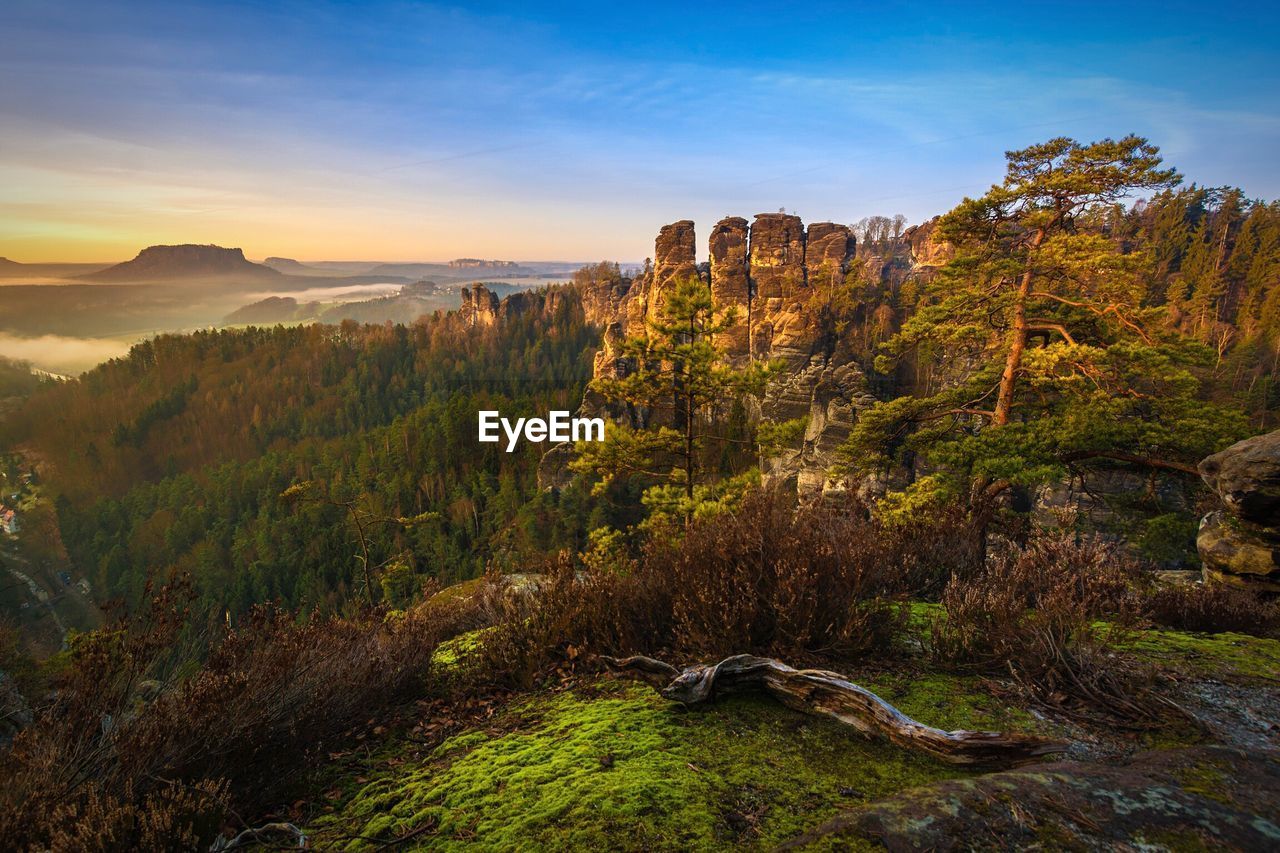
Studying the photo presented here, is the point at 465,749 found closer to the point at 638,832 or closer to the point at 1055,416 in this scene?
the point at 638,832

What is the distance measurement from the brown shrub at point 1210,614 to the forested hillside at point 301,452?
1808 cm

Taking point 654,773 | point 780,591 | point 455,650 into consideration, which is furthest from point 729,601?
point 455,650

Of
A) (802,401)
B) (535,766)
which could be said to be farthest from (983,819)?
(802,401)

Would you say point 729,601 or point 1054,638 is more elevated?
point 1054,638

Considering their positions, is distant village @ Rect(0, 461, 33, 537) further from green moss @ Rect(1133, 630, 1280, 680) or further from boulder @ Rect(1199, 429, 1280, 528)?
→ boulder @ Rect(1199, 429, 1280, 528)

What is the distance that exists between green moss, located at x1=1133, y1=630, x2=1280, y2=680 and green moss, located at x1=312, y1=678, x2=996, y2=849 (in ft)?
4.99

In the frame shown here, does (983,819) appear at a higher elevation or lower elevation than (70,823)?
higher

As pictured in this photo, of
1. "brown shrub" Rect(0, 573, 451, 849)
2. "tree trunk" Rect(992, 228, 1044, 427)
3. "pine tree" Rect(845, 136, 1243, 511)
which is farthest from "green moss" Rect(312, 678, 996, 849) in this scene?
"tree trunk" Rect(992, 228, 1044, 427)

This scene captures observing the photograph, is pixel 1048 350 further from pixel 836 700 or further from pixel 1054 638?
pixel 836 700

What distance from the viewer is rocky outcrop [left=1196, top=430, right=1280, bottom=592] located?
630 cm

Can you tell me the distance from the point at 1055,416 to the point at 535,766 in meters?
11.8

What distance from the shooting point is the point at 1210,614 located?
15.3ft

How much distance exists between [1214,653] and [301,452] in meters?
108

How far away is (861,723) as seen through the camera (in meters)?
2.60
